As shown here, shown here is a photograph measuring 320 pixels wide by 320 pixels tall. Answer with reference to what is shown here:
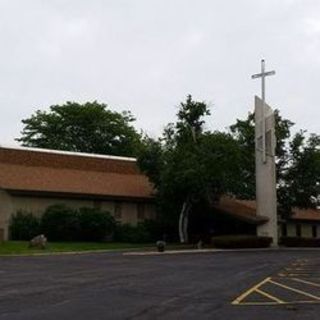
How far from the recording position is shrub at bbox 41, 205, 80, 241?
53188 millimetres

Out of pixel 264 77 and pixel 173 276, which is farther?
pixel 264 77

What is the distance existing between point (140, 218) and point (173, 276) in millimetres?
35872

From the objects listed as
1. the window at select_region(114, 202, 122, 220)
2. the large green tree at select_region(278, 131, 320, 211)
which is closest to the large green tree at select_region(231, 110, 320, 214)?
the large green tree at select_region(278, 131, 320, 211)

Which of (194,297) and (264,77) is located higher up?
(264,77)

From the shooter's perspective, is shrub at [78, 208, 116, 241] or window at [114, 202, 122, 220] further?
window at [114, 202, 122, 220]

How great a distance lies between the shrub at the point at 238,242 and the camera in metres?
54.8

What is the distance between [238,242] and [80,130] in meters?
37.3

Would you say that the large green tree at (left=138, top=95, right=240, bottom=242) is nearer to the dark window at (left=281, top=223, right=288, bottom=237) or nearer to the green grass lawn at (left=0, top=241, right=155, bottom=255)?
the green grass lawn at (left=0, top=241, right=155, bottom=255)

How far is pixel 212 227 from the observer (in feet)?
210

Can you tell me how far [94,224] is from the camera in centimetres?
5441

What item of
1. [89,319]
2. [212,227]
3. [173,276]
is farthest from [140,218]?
[89,319]

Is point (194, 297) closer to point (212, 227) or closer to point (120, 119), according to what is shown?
point (212, 227)

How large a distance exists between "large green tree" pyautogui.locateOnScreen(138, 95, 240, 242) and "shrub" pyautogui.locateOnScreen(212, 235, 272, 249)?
3775 mm

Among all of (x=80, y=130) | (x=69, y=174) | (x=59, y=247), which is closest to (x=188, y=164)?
(x=69, y=174)
